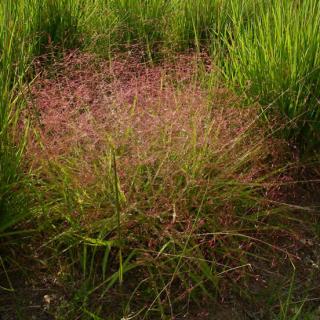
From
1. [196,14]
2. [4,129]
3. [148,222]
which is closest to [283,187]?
[148,222]

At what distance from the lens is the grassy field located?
5.58 ft

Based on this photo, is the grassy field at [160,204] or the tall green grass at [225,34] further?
the tall green grass at [225,34]

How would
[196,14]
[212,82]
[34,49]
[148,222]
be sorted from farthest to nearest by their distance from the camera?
1. [196,14]
2. [34,49]
3. [212,82]
4. [148,222]

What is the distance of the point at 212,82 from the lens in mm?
2227

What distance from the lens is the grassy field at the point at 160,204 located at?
1702mm

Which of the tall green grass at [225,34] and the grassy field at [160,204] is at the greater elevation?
the tall green grass at [225,34]

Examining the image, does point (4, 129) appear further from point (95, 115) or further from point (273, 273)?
point (273, 273)

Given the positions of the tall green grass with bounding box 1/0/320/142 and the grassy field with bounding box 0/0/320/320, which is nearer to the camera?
the grassy field with bounding box 0/0/320/320

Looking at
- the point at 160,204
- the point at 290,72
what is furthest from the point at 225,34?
the point at 160,204

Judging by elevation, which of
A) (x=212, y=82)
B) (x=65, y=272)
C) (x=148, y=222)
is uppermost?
(x=212, y=82)

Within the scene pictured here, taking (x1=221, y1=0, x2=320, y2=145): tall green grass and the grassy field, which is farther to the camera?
(x1=221, y1=0, x2=320, y2=145): tall green grass

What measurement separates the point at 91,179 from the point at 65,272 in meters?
0.29

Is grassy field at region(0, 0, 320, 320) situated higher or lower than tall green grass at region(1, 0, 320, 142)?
lower

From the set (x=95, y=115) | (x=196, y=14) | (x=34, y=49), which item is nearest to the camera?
(x=95, y=115)
